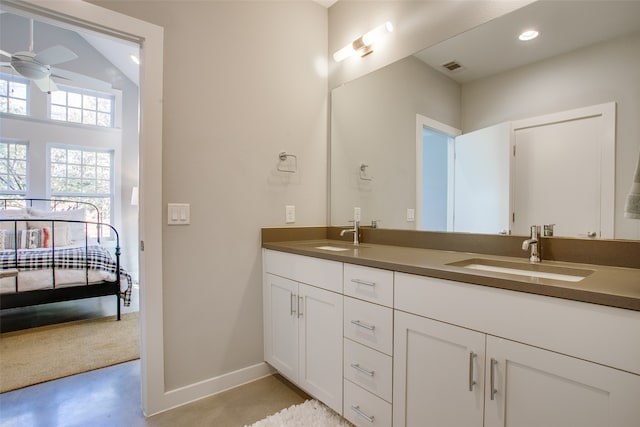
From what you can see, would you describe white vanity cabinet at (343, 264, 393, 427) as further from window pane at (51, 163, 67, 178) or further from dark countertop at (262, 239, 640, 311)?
window pane at (51, 163, 67, 178)

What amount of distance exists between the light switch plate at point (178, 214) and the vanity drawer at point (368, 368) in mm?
1077

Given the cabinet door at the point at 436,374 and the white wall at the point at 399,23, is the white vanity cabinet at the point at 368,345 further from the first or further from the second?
the white wall at the point at 399,23

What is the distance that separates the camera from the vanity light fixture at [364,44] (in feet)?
6.43

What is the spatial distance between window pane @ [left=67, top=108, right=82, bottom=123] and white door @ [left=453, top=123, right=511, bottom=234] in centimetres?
560

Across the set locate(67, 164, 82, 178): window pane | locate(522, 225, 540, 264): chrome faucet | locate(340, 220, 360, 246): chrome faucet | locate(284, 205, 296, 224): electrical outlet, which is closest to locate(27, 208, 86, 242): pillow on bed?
locate(67, 164, 82, 178): window pane

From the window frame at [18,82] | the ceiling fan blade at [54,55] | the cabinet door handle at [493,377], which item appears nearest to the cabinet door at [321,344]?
the cabinet door handle at [493,377]

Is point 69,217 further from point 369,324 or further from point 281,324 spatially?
point 369,324

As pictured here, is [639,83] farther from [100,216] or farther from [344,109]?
[100,216]

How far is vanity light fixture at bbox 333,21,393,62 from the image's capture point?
1.96 m

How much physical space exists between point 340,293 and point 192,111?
4.24 ft

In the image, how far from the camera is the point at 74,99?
4.87 m

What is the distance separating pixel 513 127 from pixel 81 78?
5795 mm

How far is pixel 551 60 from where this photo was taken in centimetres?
136

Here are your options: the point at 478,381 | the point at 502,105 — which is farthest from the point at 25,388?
the point at 502,105
